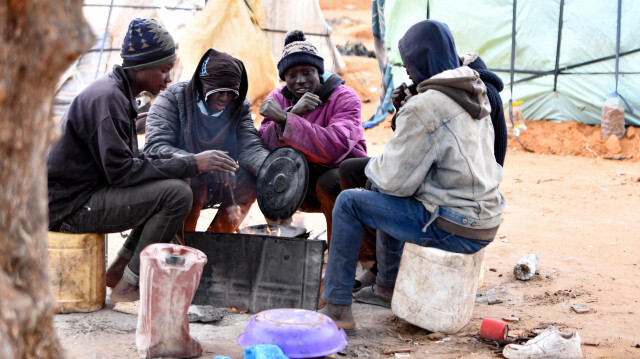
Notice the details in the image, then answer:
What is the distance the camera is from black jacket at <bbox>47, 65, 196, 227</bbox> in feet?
11.3

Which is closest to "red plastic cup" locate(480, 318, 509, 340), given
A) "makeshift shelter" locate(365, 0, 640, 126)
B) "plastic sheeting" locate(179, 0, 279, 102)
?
"makeshift shelter" locate(365, 0, 640, 126)

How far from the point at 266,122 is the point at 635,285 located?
2.69 meters

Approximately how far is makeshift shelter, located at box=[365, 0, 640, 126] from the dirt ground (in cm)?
157

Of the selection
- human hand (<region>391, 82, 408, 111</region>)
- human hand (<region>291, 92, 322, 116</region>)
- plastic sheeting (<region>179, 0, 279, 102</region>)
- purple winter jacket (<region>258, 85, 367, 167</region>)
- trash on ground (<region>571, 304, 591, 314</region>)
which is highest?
plastic sheeting (<region>179, 0, 279, 102</region>)

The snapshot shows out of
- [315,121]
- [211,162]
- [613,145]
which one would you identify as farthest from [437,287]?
[613,145]

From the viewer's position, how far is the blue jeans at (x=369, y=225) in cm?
327

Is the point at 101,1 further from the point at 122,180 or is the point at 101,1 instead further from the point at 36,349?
the point at 36,349

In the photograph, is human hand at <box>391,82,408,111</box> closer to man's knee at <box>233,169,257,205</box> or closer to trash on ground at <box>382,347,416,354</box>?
man's knee at <box>233,169,257,205</box>

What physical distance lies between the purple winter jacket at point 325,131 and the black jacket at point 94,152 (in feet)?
2.84

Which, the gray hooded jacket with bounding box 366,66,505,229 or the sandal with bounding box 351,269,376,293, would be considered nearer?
the gray hooded jacket with bounding box 366,66,505,229

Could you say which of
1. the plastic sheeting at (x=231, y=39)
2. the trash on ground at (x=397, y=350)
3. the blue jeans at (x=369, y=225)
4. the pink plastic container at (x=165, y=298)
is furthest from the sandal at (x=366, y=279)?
the plastic sheeting at (x=231, y=39)

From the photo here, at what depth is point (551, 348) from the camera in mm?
2945

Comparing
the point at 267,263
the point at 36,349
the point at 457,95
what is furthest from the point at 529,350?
the point at 36,349

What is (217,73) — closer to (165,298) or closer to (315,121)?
(315,121)
